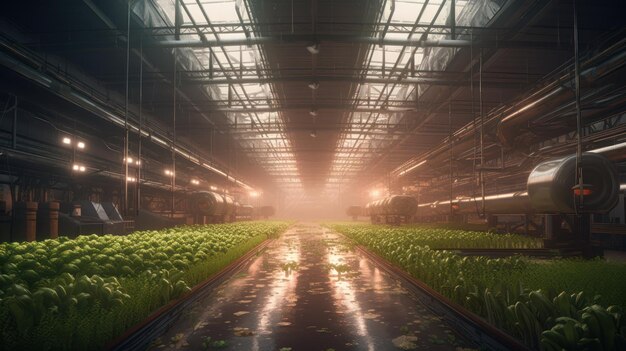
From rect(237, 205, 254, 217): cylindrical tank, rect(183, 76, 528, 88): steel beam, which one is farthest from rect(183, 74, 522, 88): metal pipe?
rect(237, 205, 254, 217): cylindrical tank

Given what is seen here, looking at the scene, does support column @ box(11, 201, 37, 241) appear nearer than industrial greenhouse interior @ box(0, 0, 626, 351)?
No

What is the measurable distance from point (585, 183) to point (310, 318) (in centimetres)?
730

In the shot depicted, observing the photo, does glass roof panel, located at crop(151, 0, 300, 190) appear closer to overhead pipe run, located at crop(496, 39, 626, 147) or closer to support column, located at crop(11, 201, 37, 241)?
support column, located at crop(11, 201, 37, 241)

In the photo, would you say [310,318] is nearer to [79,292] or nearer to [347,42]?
[79,292]

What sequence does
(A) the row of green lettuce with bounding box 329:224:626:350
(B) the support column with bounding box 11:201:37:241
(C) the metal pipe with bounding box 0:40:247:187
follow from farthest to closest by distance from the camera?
1. (B) the support column with bounding box 11:201:37:241
2. (C) the metal pipe with bounding box 0:40:247:187
3. (A) the row of green lettuce with bounding box 329:224:626:350

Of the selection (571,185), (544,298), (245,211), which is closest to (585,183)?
(571,185)

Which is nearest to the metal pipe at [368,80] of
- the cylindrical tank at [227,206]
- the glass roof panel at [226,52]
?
the glass roof panel at [226,52]

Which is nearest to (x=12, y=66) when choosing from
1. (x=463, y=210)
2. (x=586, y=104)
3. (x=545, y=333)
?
(x=545, y=333)

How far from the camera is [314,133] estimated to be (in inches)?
914

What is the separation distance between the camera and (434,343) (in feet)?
14.0

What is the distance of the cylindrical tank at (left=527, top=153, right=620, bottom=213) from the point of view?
8.40 metres

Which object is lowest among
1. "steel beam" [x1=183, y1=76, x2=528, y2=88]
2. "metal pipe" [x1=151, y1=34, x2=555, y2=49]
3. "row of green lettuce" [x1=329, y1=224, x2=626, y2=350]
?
"row of green lettuce" [x1=329, y1=224, x2=626, y2=350]

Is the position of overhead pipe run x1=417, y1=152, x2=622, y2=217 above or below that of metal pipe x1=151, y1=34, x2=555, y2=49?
below

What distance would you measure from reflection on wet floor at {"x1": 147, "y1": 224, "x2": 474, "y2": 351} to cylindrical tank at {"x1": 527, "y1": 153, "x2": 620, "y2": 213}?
4.22m
